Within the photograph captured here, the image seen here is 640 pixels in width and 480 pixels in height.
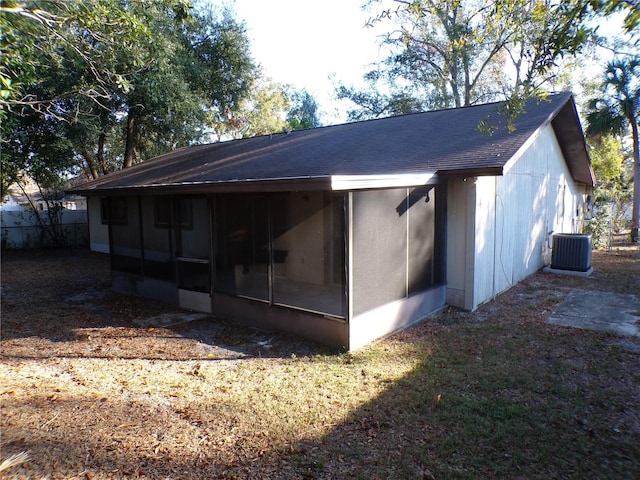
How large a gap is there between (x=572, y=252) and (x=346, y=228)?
7895 millimetres

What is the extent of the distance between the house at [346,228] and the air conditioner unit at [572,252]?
3.19 ft

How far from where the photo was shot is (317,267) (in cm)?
628

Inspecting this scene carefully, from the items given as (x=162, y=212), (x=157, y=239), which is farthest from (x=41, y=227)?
(x=162, y=212)

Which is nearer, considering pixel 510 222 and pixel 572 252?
pixel 510 222

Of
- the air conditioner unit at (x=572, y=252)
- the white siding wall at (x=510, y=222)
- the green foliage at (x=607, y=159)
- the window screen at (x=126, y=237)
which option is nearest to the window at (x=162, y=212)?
the window screen at (x=126, y=237)

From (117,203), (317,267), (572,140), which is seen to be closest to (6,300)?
(117,203)

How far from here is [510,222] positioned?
864 centimetres

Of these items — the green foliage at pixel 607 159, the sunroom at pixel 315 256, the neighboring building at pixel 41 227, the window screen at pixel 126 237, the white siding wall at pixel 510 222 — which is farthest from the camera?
the green foliage at pixel 607 159

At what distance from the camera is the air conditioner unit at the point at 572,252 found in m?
10.4

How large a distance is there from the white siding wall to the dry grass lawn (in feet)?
2.64

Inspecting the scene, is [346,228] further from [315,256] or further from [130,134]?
[130,134]

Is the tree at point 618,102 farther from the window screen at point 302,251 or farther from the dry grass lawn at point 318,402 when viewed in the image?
the window screen at point 302,251

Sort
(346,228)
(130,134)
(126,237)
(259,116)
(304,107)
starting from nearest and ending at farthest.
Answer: (346,228) → (126,237) → (130,134) → (259,116) → (304,107)

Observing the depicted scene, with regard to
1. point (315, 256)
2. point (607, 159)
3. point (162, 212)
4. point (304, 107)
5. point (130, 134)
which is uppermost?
point (304, 107)
